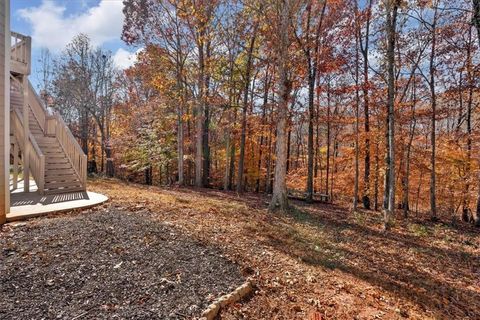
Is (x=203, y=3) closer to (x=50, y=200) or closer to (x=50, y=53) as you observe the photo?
(x=50, y=200)

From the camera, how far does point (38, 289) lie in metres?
2.79

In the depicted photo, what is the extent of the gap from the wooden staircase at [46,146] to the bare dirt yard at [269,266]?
1.65m

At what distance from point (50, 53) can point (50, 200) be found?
19715 millimetres

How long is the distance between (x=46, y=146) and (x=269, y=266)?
7.80 metres

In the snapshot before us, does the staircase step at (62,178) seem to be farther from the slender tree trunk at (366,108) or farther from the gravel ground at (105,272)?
the slender tree trunk at (366,108)

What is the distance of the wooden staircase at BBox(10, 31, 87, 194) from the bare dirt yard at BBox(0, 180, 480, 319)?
1.65 meters

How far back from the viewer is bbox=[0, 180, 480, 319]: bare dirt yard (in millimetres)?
2953

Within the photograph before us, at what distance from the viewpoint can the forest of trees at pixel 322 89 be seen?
28.0ft

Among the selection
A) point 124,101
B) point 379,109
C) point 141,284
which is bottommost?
point 141,284

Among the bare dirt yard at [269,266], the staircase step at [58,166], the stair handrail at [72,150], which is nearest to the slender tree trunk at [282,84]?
the bare dirt yard at [269,266]

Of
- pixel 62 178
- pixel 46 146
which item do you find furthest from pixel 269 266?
pixel 46 146

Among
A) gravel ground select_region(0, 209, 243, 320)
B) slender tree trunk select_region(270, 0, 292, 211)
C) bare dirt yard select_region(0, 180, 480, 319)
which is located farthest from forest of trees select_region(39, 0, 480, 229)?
gravel ground select_region(0, 209, 243, 320)

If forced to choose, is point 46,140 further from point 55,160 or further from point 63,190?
point 63,190

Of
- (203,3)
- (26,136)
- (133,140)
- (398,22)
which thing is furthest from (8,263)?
(133,140)
